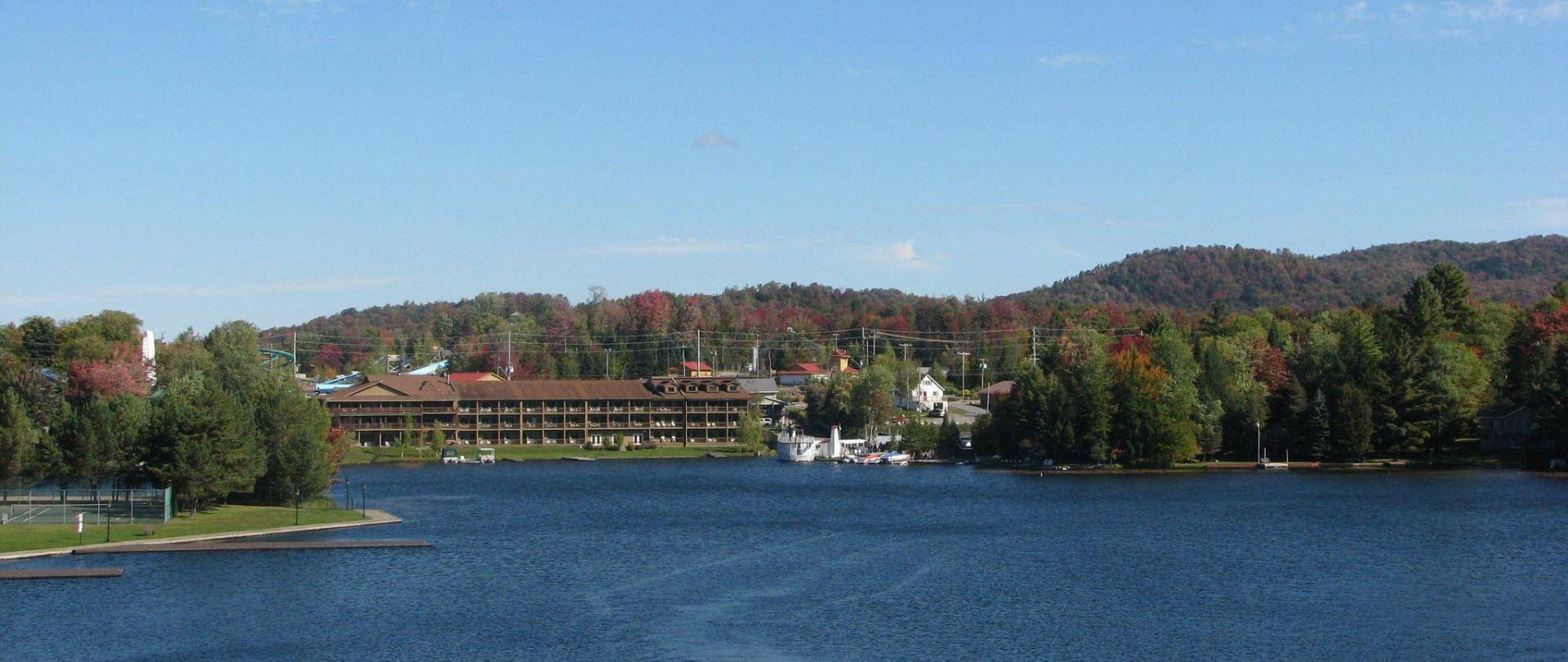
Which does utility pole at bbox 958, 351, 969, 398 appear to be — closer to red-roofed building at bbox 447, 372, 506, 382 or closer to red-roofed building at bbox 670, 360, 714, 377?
red-roofed building at bbox 670, 360, 714, 377

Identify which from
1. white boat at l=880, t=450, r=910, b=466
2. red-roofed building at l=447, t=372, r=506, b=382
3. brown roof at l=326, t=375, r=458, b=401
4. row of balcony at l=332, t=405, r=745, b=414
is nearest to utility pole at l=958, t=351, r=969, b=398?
row of balcony at l=332, t=405, r=745, b=414

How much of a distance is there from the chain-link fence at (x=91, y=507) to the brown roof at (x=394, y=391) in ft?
228

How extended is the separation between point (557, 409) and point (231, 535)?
89678 mm

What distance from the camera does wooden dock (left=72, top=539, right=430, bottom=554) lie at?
164 ft

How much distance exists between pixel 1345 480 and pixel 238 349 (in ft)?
250

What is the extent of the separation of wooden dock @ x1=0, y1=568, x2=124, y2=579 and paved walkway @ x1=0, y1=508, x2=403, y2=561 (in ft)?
11.1

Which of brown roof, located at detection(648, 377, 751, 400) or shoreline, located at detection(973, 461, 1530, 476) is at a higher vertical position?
brown roof, located at detection(648, 377, 751, 400)

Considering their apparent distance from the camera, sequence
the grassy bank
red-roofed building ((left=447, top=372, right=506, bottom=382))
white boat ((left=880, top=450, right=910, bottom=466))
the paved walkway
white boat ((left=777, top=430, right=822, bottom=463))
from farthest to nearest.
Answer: red-roofed building ((left=447, top=372, right=506, bottom=382)), the grassy bank, white boat ((left=777, top=430, right=822, bottom=463)), white boat ((left=880, top=450, right=910, bottom=466)), the paved walkway

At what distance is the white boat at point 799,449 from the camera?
414ft

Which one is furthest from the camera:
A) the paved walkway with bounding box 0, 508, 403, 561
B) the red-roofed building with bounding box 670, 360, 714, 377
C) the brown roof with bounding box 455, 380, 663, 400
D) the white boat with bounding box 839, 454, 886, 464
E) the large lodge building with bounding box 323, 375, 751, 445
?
the red-roofed building with bounding box 670, 360, 714, 377

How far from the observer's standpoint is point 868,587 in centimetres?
4672

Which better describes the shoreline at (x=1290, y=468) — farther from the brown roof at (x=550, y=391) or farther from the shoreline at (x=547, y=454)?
the brown roof at (x=550, y=391)

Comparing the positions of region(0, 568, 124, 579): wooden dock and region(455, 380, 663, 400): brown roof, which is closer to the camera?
region(0, 568, 124, 579): wooden dock

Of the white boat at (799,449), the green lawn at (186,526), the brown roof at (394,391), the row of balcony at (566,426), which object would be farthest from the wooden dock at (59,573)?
the row of balcony at (566,426)
